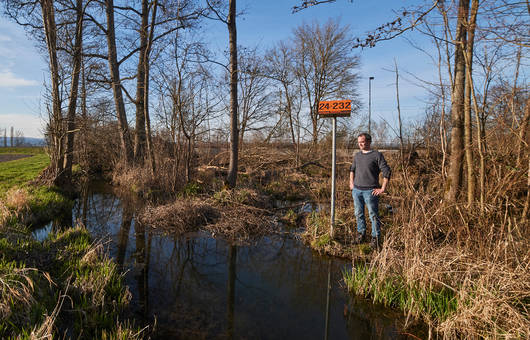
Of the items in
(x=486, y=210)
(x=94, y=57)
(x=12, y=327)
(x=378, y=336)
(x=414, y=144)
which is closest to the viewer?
(x=12, y=327)

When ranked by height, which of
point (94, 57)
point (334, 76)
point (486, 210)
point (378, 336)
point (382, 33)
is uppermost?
point (334, 76)

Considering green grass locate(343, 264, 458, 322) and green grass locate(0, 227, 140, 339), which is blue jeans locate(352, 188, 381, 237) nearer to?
green grass locate(343, 264, 458, 322)

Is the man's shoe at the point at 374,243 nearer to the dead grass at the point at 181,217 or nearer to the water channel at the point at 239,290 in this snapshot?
the water channel at the point at 239,290

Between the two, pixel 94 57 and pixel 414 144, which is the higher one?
pixel 94 57

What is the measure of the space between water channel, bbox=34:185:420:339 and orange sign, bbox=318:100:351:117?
2.69 metres

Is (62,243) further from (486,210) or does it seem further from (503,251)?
(486,210)

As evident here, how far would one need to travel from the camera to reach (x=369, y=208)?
5.00 m

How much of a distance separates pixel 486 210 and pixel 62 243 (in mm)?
7042

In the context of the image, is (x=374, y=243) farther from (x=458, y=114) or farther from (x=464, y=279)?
(x=458, y=114)

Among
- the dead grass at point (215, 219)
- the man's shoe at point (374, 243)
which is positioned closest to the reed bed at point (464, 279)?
the man's shoe at point (374, 243)

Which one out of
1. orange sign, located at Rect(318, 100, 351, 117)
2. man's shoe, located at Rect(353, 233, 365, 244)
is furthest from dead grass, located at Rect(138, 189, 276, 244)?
orange sign, located at Rect(318, 100, 351, 117)

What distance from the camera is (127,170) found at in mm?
12648

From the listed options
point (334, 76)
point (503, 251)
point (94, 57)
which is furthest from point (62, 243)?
point (334, 76)

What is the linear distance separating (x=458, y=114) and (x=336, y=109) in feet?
7.99
